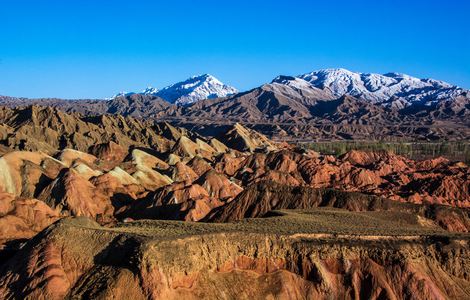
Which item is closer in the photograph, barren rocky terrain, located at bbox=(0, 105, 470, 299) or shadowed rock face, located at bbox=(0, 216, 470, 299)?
shadowed rock face, located at bbox=(0, 216, 470, 299)

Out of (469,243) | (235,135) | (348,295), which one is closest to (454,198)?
(469,243)

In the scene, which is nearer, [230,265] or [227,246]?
[230,265]

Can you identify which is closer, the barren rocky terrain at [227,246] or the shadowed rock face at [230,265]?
the shadowed rock face at [230,265]

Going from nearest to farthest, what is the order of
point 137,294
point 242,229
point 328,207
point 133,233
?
point 137,294, point 133,233, point 242,229, point 328,207

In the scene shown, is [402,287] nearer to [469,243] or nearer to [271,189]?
[469,243]

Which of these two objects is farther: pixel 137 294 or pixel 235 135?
pixel 235 135

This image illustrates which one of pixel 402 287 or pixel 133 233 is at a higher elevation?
pixel 133 233

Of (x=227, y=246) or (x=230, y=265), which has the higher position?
(x=227, y=246)

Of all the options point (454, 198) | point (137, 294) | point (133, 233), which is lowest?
point (454, 198)

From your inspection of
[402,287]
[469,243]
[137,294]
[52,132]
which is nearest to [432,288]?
[402,287]

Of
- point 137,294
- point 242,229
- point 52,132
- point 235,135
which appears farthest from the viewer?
point 235,135

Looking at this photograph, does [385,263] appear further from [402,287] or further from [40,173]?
[40,173]
